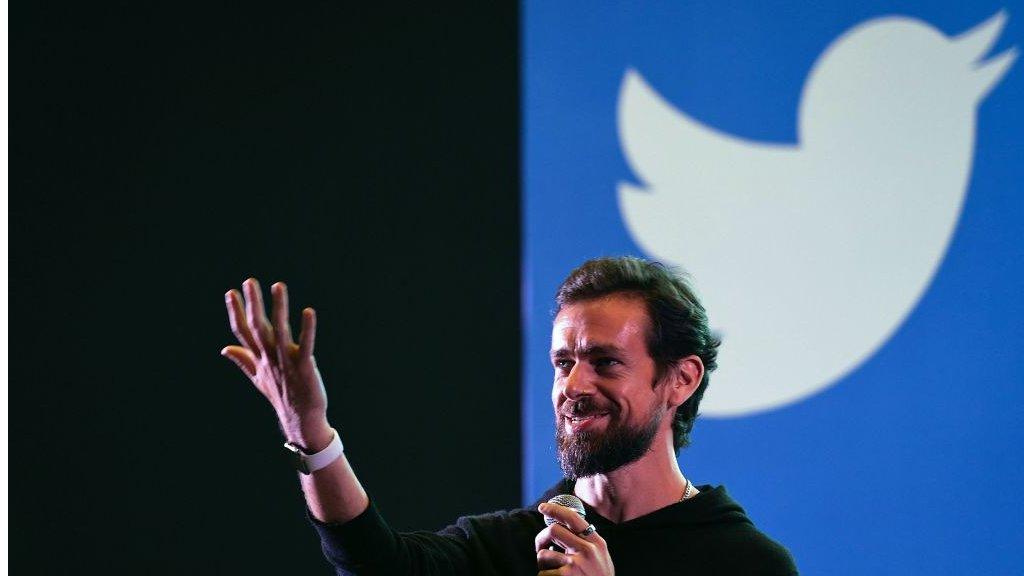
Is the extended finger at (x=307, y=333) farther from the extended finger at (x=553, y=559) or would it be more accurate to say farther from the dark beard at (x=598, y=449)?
the dark beard at (x=598, y=449)

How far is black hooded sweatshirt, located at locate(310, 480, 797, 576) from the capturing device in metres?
2.08

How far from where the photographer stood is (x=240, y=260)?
122 inches

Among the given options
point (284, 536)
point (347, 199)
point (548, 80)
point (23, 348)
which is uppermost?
point (548, 80)

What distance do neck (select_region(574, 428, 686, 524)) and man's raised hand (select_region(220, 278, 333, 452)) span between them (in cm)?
64

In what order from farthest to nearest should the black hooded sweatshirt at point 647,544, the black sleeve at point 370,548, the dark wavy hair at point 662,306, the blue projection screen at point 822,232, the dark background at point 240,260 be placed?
the blue projection screen at point 822,232 < the dark background at point 240,260 < the dark wavy hair at point 662,306 < the black hooded sweatshirt at point 647,544 < the black sleeve at point 370,548

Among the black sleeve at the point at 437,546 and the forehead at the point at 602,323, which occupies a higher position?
the forehead at the point at 602,323

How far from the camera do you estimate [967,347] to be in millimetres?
3289

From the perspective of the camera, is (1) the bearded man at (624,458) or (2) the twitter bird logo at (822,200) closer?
(1) the bearded man at (624,458)

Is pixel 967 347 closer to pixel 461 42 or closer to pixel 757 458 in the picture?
pixel 757 458

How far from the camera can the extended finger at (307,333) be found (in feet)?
5.42

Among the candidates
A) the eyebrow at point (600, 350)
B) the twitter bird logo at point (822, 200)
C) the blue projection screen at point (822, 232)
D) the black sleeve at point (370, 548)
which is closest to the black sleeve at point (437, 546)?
the black sleeve at point (370, 548)

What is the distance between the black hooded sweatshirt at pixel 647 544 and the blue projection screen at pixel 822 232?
1.04 metres

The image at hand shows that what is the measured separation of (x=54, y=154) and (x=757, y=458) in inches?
81.4

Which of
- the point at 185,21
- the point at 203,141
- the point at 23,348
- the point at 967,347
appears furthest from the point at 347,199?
the point at 967,347
